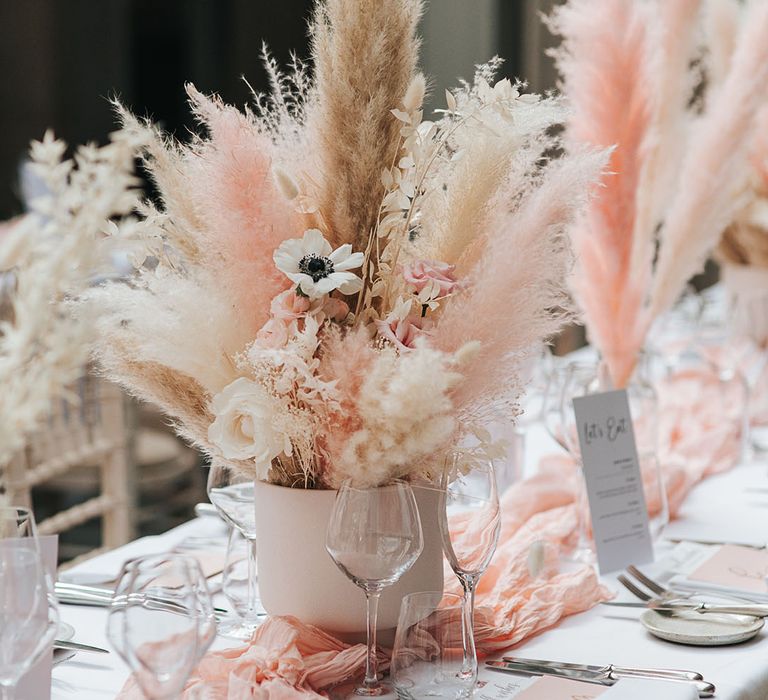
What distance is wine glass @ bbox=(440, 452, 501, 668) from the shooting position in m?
1.21

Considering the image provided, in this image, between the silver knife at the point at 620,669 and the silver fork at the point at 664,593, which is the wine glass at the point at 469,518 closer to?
the silver knife at the point at 620,669

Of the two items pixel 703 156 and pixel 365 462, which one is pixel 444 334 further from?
pixel 703 156

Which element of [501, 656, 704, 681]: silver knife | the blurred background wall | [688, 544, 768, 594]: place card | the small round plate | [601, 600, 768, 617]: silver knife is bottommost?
[501, 656, 704, 681]: silver knife

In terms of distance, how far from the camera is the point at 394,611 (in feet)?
4.09

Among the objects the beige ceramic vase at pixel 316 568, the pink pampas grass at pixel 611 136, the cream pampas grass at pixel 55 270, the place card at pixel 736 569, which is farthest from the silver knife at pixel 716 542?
the cream pampas grass at pixel 55 270

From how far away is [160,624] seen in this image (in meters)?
0.95

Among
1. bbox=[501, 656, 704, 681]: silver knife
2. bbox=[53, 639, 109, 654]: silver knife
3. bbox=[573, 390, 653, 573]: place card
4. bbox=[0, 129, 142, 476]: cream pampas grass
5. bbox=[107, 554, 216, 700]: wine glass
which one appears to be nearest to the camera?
bbox=[0, 129, 142, 476]: cream pampas grass

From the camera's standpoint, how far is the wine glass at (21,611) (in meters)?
0.96

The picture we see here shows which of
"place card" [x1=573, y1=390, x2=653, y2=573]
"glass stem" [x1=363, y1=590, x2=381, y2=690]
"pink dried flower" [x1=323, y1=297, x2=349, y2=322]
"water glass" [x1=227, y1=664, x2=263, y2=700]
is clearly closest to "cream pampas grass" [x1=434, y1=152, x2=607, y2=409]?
"pink dried flower" [x1=323, y1=297, x2=349, y2=322]

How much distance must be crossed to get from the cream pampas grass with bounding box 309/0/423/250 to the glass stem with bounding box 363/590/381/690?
37cm

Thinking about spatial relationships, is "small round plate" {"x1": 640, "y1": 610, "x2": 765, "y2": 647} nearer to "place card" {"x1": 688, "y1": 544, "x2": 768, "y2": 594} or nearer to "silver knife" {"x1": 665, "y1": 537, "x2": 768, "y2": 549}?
"place card" {"x1": 688, "y1": 544, "x2": 768, "y2": 594}

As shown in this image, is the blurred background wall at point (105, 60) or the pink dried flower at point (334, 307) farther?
the blurred background wall at point (105, 60)

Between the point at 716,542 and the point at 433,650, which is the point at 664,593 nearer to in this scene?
the point at 716,542

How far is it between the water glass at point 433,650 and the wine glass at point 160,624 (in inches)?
8.8
